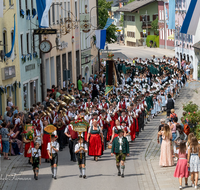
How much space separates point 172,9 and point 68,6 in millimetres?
14503

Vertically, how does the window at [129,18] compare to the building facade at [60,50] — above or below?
above

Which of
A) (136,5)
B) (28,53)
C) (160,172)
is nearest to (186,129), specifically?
(160,172)

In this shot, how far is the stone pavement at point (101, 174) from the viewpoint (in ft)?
51.4

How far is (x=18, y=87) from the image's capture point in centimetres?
2894

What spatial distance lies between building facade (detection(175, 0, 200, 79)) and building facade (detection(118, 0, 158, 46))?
108ft

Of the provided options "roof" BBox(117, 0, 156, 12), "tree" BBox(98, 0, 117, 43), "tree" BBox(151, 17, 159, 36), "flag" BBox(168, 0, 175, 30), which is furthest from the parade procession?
"roof" BBox(117, 0, 156, 12)

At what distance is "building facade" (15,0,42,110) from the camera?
2966cm

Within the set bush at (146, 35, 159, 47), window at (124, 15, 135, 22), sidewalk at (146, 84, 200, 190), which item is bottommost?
sidewalk at (146, 84, 200, 190)

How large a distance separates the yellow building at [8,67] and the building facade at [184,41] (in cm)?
2425

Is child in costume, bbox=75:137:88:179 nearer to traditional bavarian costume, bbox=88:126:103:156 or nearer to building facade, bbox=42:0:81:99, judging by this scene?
traditional bavarian costume, bbox=88:126:103:156

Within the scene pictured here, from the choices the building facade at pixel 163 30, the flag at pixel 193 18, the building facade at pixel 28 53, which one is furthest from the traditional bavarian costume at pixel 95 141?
the building facade at pixel 163 30

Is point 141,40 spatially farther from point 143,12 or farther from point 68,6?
point 68,6

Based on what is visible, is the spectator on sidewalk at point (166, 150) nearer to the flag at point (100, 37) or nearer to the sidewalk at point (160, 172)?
the sidewalk at point (160, 172)

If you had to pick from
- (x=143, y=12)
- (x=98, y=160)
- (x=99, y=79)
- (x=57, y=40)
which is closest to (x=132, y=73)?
(x=99, y=79)
